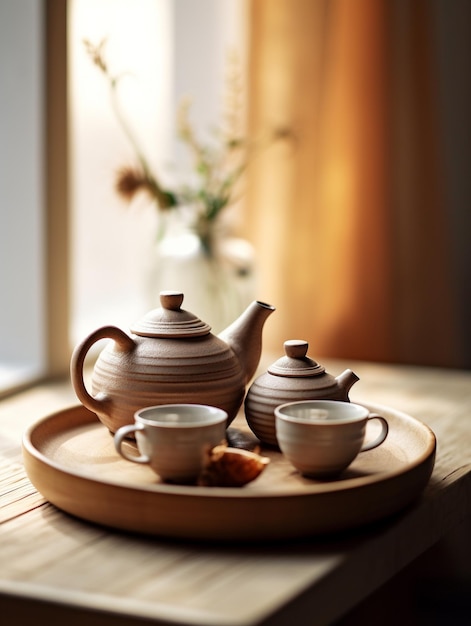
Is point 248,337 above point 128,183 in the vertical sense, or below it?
below

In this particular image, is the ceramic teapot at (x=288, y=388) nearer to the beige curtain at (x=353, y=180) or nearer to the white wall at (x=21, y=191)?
the white wall at (x=21, y=191)

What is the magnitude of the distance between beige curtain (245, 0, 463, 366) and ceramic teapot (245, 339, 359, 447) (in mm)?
1051

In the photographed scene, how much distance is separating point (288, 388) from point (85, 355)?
22cm

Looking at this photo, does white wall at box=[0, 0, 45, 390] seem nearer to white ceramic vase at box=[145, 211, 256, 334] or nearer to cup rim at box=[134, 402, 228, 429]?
white ceramic vase at box=[145, 211, 256, 334]

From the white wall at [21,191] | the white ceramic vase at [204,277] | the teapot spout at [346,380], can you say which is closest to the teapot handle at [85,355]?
the teapot spout at [346,380]

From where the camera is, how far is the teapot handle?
3.09ft

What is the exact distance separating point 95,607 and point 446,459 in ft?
1.84

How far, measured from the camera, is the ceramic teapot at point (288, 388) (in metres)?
0.96

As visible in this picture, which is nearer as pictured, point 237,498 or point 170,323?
point 237,498

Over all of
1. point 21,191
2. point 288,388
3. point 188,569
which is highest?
point 21,191

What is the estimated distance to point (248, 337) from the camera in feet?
3.50

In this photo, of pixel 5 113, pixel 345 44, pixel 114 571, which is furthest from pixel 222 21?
pixel 114 571

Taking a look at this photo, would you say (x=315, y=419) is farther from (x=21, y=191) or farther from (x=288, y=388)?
(x=21, y=191)

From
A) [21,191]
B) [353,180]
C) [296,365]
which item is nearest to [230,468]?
[296,365]
